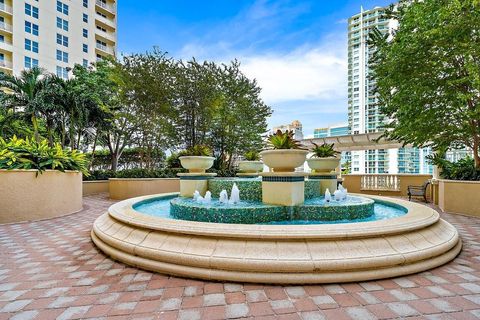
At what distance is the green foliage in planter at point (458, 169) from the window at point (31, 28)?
128ft

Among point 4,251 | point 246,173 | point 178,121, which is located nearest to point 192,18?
point 178,121

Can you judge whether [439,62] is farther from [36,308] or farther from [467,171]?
[36,308]

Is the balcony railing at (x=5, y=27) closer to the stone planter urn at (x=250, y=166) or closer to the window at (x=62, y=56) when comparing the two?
the window at (x=62, y=56)

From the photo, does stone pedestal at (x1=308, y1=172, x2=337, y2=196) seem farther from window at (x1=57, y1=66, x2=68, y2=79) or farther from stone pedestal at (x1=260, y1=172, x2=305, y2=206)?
window at (x1=57, y1=66, x2=68, y2=79)

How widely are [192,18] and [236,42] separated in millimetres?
2884

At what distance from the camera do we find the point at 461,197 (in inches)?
306

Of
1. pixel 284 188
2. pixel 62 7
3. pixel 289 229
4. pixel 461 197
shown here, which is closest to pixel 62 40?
pixel 62 7

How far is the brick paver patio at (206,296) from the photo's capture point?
2.36 m

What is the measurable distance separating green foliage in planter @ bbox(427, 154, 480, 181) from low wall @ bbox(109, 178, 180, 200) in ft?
37.8

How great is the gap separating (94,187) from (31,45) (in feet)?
86.0

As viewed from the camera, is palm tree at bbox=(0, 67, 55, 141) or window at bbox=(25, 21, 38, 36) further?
window at bbox=(25, 21, 38, 36)

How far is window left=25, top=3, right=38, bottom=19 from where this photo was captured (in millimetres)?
28859

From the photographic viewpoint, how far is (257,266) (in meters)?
2.91

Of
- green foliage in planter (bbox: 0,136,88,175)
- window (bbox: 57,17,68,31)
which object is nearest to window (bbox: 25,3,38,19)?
window (bbox: 57,17,68,31)
